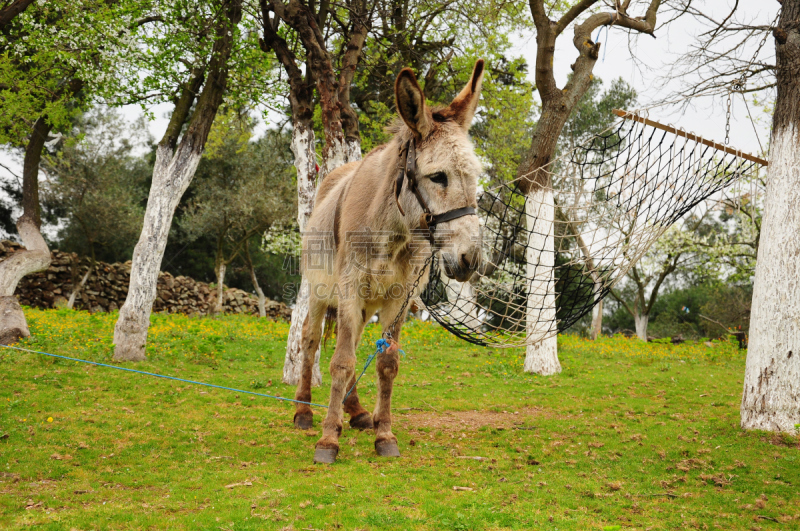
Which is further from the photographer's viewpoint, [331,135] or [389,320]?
[331,135]

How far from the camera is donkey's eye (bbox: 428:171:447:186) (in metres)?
3.51

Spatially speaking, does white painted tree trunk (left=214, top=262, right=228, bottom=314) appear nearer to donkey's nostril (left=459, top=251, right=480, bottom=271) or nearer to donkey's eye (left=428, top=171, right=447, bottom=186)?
donkey's eye (left=428, top=171, right=447, bottom=186)

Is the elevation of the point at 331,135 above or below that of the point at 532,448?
above

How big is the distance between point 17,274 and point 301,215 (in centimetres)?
524

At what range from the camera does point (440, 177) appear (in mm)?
3523

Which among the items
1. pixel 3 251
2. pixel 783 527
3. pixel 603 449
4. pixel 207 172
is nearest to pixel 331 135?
pixel 603 449

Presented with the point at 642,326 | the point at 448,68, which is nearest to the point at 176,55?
the point at 448,68

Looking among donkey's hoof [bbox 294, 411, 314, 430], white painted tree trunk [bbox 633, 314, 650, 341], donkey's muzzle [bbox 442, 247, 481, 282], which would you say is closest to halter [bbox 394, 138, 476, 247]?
donkey's muzzle [bbox 442, 247, 481, 282]

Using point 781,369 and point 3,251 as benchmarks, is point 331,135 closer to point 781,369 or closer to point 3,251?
point 781,369

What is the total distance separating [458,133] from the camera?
3676 mm

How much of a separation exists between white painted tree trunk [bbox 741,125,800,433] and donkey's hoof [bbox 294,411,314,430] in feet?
14.0

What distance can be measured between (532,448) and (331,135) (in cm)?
474

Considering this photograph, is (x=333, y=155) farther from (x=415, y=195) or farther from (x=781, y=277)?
(x=781, y=277)

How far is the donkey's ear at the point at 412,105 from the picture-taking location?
3.45 metres
